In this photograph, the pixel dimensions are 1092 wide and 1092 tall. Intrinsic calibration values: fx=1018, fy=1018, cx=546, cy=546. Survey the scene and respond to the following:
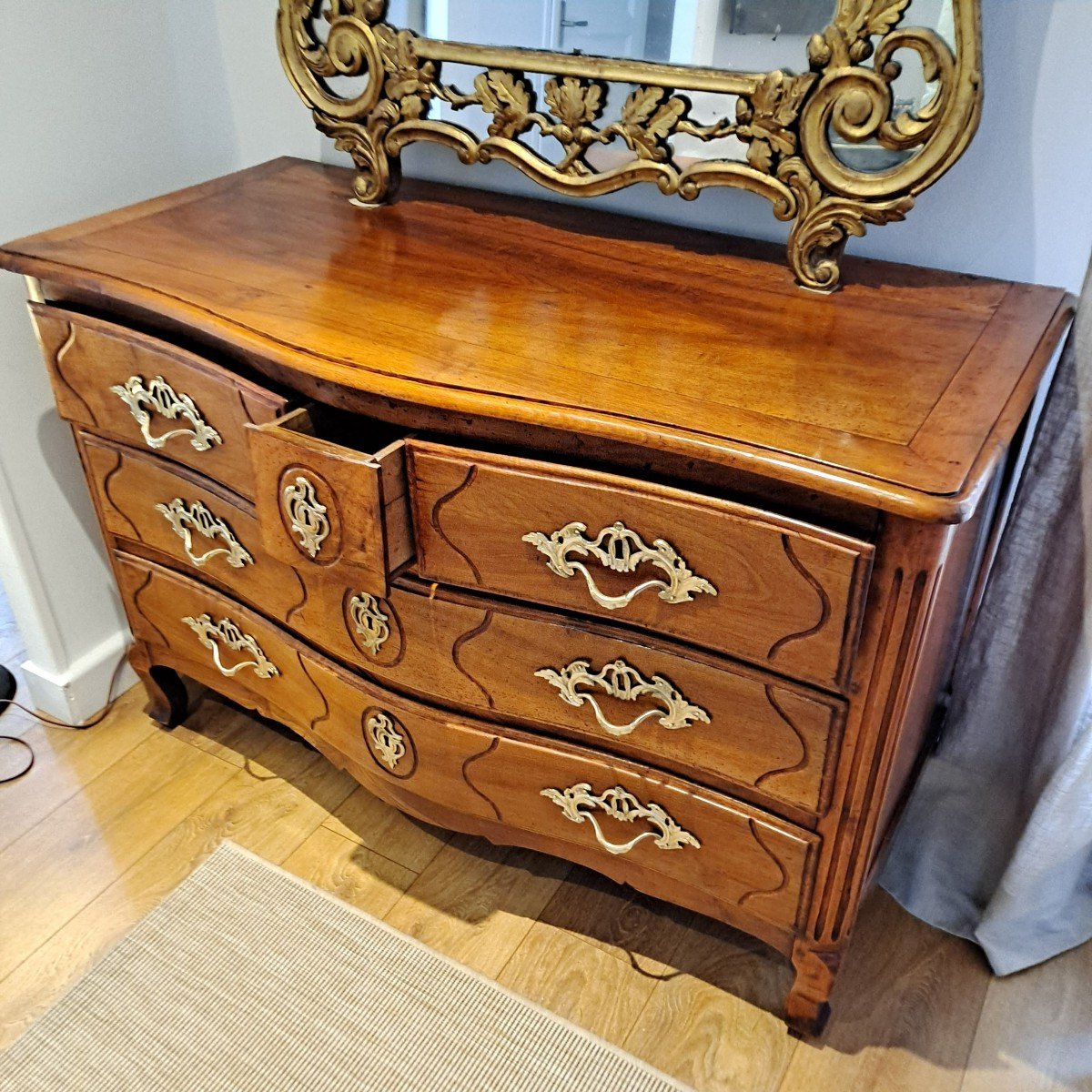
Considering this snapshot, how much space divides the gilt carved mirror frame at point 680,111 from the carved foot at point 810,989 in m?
0.73

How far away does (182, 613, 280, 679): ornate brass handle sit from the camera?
4.35 ft

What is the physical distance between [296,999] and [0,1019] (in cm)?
36

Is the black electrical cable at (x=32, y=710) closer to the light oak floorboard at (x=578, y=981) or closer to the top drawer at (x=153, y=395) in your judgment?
the top drawer at (x=153, y=395)

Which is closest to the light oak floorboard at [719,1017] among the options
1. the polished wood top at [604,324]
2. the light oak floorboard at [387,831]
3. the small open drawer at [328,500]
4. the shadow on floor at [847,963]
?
the shadow on floor at [847,963]

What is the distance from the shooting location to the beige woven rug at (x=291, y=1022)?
47.0 inches

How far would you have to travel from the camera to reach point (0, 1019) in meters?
1.26

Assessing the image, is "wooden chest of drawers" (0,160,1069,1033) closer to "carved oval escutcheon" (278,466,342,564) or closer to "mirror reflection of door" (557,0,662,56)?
"carved oval escutcheon" (278,466,342,564)

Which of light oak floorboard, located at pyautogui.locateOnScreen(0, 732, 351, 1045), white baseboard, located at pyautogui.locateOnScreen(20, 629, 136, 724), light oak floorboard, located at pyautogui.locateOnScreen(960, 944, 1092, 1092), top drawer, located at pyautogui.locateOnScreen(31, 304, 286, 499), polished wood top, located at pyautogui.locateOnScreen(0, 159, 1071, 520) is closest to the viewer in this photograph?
polished wood top, located at pyautogui.locateOnScreen(0, 159, 1071, 520)

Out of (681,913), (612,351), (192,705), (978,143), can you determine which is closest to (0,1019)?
(192,705)

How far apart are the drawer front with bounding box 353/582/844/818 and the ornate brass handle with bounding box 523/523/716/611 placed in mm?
74

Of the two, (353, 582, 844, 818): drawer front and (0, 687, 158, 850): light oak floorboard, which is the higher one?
(353, 582, 844, 818): drawer front

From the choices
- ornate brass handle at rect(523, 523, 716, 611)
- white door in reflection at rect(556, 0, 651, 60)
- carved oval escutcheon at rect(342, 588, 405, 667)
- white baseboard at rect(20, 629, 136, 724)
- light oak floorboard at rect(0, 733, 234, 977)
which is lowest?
light oak floorboard at rect(0, 733, 234, 977)

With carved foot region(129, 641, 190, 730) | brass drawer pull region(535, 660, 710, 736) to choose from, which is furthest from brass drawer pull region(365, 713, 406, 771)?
carved foot region(129, 641, 190, 730)

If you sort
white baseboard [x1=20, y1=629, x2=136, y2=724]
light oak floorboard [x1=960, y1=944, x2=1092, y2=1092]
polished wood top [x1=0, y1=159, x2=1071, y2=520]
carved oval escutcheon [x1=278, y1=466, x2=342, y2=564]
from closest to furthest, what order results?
polished wood top [x1=0, y1=159, x2=1071, y2=520] → carved oval escutcheon [x1=278, y1=466, x2=342, y2=564] → light oak floorboard [x1=960, y1=944, x2=1092, y2=1092] → white baseboard [x1=20, y1=629, x2=136, y2=724]
